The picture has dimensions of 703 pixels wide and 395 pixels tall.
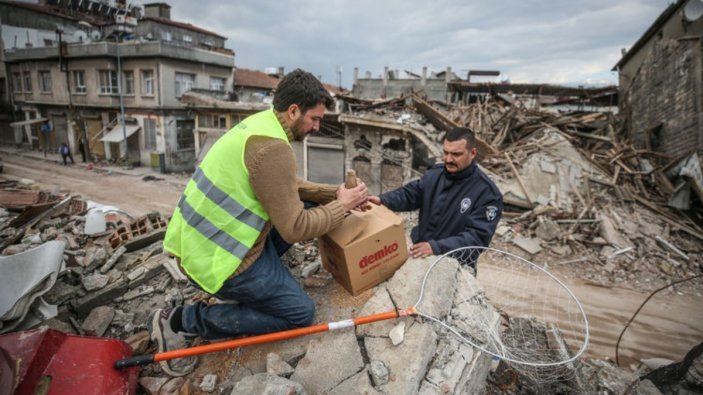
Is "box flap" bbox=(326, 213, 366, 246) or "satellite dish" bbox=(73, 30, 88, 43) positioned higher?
"satellite dish" bbox=(73, 30, 88, 43)

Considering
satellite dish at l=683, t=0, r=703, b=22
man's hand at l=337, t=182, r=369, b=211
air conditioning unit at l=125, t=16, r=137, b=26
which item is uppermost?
air conditioning unit at l=125, t=16, r=137, b=26

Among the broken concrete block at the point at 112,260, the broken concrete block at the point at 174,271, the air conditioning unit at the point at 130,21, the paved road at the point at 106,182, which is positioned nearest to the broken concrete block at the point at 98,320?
the broken concrete block at the point at 174,271

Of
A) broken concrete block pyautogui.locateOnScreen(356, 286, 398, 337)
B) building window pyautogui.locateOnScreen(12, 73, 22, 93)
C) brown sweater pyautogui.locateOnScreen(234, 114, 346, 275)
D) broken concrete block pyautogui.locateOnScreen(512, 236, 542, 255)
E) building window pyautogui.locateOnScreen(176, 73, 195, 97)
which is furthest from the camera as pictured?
building window pyautogui.locateOnScreen(12, 73, 22, 93)

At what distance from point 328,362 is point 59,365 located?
5.39ft

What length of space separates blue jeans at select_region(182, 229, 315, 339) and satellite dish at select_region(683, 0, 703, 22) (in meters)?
15.6

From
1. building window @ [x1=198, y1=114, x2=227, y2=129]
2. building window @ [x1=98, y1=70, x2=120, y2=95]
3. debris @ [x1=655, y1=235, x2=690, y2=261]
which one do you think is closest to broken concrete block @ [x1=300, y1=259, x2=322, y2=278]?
debris @ [x1=655, y1=235, x2=690, y2=261]

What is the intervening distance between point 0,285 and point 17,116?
4371 cm

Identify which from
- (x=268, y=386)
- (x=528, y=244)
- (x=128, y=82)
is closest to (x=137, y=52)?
(x=128, y=82)

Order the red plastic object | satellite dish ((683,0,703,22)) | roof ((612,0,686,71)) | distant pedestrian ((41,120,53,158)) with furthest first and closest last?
distant pedestrian ((41,120,53,158)), roof ((612,0,686,71)), satellite dish ((683,0,703,22)), the red plastic object

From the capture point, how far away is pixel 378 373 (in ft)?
7.32

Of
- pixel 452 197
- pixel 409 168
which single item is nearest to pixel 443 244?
pixel 452 197

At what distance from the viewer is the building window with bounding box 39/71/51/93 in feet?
97.2

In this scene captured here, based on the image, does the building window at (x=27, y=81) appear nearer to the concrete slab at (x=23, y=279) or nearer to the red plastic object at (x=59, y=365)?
the concrete slab at (x=23, y=279)

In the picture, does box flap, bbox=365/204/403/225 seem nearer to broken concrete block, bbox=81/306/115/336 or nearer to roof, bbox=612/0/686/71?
broken concrete block, bbox=81/306/115/336
